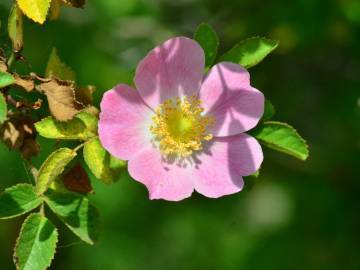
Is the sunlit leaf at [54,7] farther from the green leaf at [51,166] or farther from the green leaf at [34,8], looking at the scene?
the green leaf at [51,166]

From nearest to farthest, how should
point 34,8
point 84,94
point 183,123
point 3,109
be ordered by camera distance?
point 3,109 < point 34,8 < point 84,94 < point 183,123

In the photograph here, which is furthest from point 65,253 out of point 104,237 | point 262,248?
point 262,248

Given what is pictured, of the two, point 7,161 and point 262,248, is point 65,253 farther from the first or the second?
point 262,248

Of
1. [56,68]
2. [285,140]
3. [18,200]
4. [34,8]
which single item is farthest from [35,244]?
[285,140]

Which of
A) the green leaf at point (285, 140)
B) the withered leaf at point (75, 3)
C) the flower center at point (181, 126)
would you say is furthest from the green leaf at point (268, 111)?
the withered leaf at point (75, 3)

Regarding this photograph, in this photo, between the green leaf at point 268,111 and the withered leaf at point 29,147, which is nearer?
the withered leaf at point 29,147

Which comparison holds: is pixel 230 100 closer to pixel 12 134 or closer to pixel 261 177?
pixel 12 134

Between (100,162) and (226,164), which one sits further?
(226,164)
